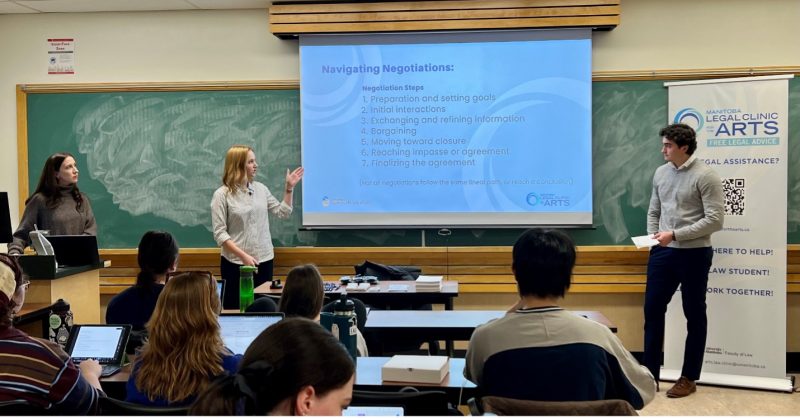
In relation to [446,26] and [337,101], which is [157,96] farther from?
[446,26]

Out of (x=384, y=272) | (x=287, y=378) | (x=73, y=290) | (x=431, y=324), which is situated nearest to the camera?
(x=287, y=378)

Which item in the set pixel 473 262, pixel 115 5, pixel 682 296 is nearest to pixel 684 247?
pixel 682 296

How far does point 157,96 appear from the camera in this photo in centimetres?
593

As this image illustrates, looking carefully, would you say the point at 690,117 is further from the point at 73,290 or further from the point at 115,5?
the point at 115,5

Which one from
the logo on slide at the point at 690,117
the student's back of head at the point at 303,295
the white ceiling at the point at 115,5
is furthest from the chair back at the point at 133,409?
the logo on slide at the point at 690,117

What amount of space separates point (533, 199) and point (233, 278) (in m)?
2.32

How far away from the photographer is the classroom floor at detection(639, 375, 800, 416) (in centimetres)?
447

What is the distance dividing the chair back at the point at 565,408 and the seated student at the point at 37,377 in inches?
47.5

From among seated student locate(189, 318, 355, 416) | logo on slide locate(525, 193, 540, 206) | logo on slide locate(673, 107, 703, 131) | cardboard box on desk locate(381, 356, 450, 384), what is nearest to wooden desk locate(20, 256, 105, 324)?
cardboard box on desk locate(381, 356, 450, 384)

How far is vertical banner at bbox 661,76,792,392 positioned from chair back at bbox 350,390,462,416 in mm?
3476

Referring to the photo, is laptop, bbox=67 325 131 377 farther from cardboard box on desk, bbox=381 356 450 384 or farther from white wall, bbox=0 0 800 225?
white wall, bbox=0 0 800 225

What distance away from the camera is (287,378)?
1292mm

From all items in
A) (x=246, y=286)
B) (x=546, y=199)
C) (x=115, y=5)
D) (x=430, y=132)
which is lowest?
(x=246, y=286)

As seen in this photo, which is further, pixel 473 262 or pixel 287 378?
pixel 473 262
